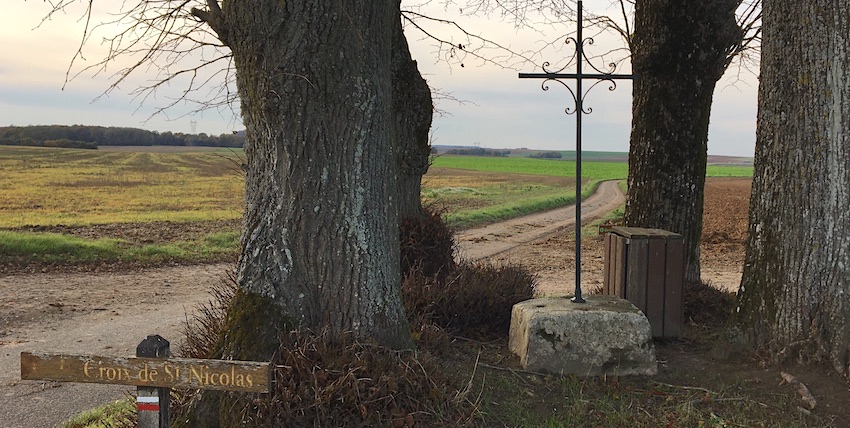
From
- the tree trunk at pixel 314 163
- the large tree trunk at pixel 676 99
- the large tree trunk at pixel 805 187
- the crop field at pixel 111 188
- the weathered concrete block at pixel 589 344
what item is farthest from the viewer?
the crop field at pixel 111 188

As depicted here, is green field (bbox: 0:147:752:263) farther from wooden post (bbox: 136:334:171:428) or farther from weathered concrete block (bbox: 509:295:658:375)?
wooden post (bbox: 136:334:171:428)

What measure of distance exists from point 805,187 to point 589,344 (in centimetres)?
202

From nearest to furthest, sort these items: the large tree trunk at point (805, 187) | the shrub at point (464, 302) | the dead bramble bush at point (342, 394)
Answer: the dead bramble bush at point (342, 394), the large tree trunk at point (805, 187), the shrub at point (464, 302)

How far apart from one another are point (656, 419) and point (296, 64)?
133 inches

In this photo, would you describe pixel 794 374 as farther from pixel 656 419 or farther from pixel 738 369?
pixel 656 419

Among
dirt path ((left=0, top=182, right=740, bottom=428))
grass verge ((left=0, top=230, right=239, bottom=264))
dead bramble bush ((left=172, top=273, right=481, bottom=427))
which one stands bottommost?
dirt path ((left=0, top=182, right=740, bottom=428))

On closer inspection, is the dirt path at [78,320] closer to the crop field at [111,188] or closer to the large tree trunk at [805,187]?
the crop field at [111,188]

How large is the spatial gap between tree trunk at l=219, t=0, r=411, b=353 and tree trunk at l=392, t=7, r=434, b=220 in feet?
10.8

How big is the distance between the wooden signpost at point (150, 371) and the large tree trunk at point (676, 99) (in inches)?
231

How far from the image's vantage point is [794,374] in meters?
5.24

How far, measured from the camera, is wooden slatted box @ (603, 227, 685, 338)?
638 centimetres

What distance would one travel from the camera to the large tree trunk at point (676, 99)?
7883mm

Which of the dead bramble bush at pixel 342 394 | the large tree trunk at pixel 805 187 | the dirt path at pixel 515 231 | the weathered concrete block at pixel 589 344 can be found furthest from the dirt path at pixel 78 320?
the large tree trunk at pixel 805 187

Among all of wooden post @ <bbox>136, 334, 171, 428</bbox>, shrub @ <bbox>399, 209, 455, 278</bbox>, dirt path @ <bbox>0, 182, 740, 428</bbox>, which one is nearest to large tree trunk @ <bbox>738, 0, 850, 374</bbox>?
shrub @ <bbox>399, 209, 455, 278</bbox>
